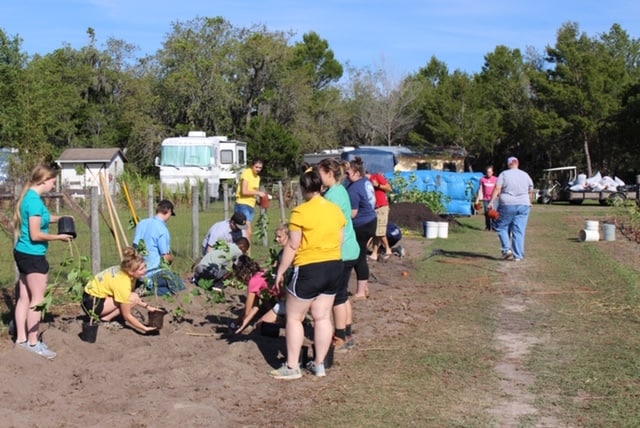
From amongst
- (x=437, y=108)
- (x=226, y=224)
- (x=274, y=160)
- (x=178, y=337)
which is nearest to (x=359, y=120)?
(x=437, y=108)

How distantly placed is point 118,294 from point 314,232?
2.50m

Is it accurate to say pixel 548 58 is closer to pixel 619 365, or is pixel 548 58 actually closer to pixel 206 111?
pixel 206 111

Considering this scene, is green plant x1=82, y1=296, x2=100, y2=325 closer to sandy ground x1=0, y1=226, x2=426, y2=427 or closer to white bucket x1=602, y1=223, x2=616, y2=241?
sandy ground x1=0, y1=226, x2=426, y2=427

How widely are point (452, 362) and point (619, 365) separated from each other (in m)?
1.44

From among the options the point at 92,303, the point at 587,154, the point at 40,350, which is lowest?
the point at 40,350

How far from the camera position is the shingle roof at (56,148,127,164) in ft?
153

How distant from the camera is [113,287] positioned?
27.4 ft

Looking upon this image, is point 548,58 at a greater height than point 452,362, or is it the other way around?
point 548,58

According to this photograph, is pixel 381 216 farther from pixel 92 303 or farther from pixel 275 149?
pixel 275 149

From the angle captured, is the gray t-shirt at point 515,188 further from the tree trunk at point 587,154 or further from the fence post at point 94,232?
the tree trunk at point 587,154

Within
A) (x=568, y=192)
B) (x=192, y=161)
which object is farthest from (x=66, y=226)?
(x=568, y=192)

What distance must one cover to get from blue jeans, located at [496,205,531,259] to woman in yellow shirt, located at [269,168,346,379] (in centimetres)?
840

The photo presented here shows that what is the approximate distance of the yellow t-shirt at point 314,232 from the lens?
6836 millimetres

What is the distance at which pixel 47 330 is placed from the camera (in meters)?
8.06
